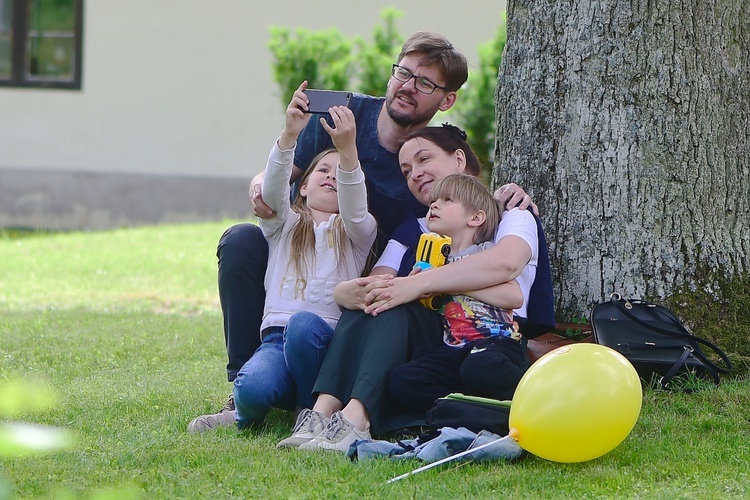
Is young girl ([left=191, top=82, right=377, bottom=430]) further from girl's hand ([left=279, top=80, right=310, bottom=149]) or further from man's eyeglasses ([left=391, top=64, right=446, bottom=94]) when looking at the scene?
man's eyeglasses ([left=391, top=64, right=446, bottom=94])

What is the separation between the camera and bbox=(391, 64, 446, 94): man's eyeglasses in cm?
400

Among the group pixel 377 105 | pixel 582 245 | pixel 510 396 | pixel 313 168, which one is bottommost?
pixel 510 396

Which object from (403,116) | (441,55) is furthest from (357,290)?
(441,55)

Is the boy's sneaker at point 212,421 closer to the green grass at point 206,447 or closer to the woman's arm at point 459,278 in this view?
the green grass at point 206,447

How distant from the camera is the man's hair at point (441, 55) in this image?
400 cm

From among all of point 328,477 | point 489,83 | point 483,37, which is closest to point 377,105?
point 328,477

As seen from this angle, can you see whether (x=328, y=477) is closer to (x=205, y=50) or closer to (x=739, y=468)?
(x=739, y=468)

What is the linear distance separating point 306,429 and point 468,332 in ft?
2.09

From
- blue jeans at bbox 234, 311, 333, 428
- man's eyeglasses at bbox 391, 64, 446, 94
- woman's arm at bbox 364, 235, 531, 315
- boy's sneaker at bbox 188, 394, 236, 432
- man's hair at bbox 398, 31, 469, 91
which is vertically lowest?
boy's sneaker at bbox 188, 394, 236, 432

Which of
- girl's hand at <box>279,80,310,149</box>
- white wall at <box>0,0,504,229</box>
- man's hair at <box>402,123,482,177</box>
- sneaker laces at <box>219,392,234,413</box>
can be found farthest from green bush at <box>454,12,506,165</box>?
girl's hand at <box>279,80,310,149</box>

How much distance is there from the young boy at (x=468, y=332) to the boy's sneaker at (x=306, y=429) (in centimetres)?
25

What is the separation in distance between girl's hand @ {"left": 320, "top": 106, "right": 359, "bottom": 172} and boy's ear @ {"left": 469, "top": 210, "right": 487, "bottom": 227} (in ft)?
1.55

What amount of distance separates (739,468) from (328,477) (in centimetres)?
123

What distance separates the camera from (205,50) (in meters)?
11.9
